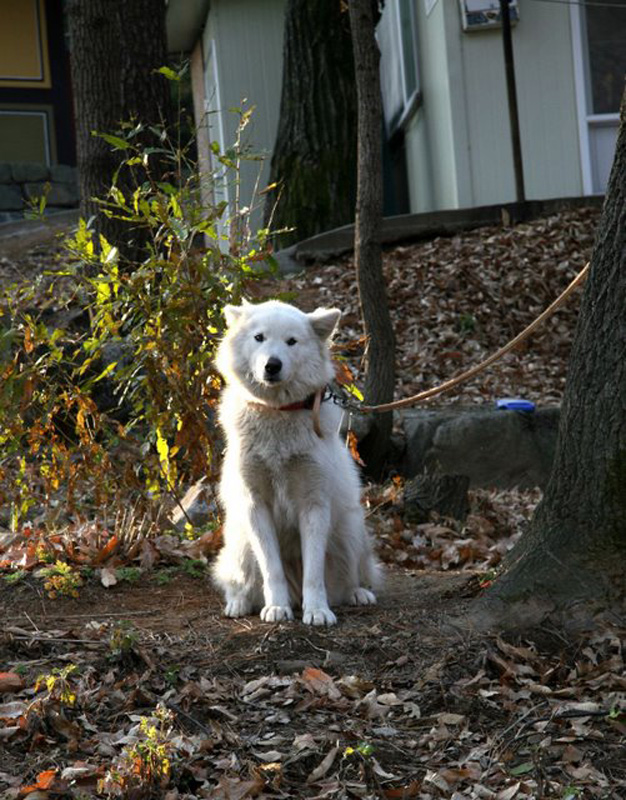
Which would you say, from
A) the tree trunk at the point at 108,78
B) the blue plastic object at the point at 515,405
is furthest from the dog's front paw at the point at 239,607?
the blue plastic object at the point at 515,405

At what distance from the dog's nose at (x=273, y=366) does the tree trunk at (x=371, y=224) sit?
3.70 meters

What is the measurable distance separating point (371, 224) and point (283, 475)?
392cm

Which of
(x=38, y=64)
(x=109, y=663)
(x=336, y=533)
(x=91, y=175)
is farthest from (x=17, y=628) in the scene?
(x=38, y=64)

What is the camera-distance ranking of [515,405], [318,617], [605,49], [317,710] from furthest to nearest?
[605,49] → [515,405] → [318,617] → [317,710]

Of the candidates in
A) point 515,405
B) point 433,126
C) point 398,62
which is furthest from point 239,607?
point 398,62

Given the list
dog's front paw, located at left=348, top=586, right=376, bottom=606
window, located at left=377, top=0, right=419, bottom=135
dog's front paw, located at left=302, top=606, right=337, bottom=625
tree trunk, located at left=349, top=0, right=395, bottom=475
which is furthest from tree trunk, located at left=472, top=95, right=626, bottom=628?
window, located at left=377, top=0, right=419, bottom=135

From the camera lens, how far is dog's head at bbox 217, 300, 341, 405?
5.50 metres

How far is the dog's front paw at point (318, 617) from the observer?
523cm

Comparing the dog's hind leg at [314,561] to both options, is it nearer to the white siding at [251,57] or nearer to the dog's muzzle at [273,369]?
the dog's muzzle at [273,369]

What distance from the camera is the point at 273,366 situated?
17.7ft

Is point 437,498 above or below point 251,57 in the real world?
below

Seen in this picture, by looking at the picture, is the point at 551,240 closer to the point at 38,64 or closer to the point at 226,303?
the point at 226,303

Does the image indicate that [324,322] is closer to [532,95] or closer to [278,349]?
[278,349]

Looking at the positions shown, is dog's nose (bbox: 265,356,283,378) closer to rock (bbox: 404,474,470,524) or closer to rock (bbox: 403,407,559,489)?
rock (bbox: 404,474,470,524)
